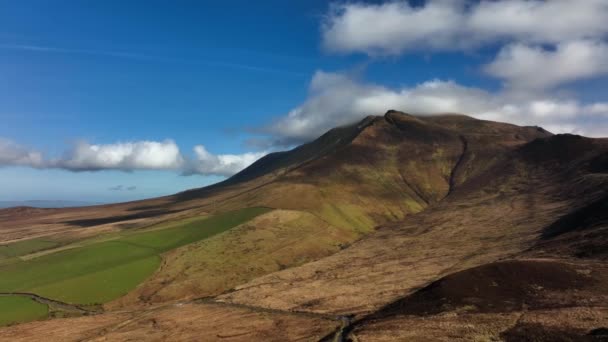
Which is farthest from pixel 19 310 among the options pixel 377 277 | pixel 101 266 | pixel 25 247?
pixel 377 277

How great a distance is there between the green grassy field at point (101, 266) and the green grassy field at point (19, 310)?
5.52 metres

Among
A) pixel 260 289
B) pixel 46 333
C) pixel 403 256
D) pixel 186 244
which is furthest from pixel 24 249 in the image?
pixel 403 256

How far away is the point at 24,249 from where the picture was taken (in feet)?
558

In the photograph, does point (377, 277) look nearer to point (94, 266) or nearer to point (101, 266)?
point (101, 266)

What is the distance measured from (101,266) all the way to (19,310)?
3328cm

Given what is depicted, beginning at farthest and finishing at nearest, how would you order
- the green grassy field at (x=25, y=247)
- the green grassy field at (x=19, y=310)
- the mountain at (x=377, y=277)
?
the green grassy field at (x=25, y=247) → the green grassy field at (x=19, y=310) → the mountain at (x=377, y=277)

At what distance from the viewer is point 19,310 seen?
327ft

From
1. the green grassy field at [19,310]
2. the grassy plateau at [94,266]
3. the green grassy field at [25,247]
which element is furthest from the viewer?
the green grassy field at [25,247]

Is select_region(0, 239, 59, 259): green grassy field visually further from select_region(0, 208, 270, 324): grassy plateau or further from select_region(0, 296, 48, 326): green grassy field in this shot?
select_region(0, 296, 48, 326): green grassy field

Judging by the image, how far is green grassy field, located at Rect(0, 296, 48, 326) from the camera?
94812 millimetres

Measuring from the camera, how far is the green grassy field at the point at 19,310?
311 feet

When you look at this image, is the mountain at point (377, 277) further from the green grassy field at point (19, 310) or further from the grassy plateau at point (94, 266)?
the green grassy field at point (19, 310)

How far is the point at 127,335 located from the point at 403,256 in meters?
87.0

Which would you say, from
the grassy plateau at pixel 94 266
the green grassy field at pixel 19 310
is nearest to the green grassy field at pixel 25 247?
the grassy plateau at pixel 94 266
